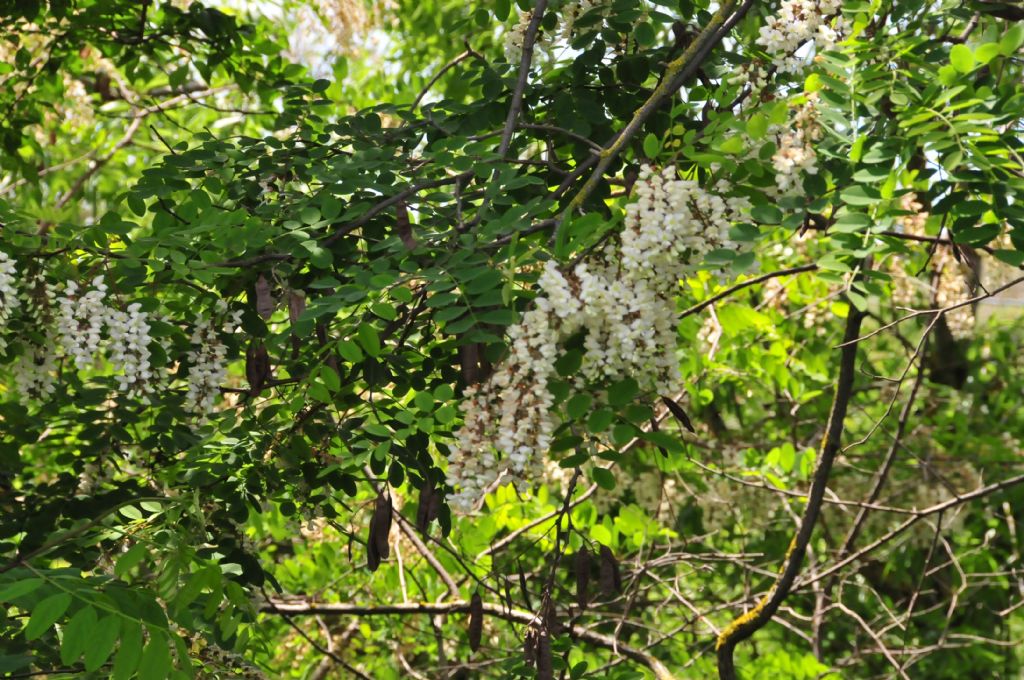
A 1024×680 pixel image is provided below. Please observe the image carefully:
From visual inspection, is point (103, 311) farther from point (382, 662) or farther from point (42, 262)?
point (382, 662)

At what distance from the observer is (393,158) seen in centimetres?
235

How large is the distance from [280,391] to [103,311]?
463 mm

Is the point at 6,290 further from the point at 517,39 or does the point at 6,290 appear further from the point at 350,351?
the point at 517,39

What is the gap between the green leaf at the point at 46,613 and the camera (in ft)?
5.50

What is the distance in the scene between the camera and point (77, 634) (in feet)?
5.62

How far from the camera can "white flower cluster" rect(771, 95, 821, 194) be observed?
1.89 m

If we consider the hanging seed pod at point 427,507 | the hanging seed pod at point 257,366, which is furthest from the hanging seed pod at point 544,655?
the hanging seed pod at point 257,366

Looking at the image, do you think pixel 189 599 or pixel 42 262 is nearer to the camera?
pixel 189 599

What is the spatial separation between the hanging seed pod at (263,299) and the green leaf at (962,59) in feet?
4.44

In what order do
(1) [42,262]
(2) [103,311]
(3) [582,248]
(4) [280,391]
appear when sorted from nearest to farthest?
(3) [582,248] < (2) [103,311] < (1) [42,262] < (4) [280,391]

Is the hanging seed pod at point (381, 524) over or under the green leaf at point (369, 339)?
under

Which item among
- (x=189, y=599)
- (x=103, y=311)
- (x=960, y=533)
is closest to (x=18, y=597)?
(x=189, y=599)

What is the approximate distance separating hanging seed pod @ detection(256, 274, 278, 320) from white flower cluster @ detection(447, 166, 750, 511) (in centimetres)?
76

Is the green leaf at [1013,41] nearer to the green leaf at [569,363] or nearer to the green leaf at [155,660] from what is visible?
the green leaf at [569,363]
